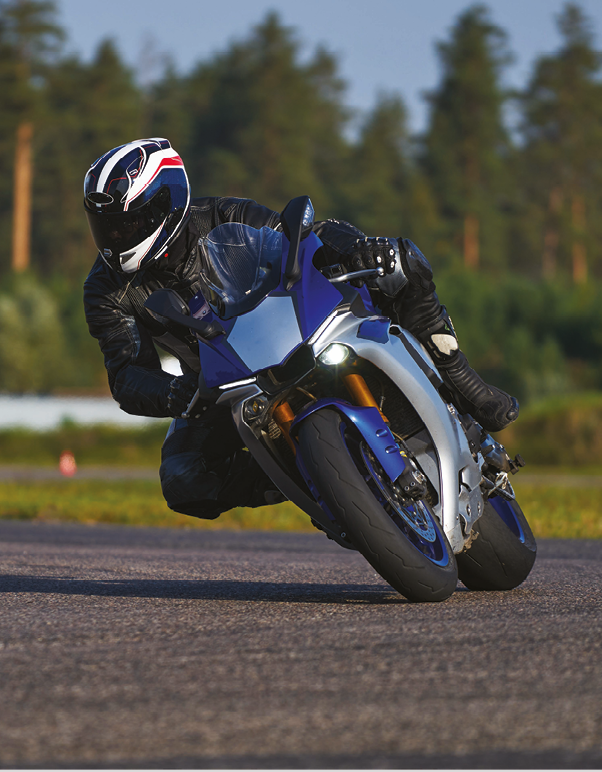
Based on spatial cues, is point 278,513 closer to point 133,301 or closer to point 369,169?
point 133,301

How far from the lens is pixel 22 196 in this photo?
2226 inches

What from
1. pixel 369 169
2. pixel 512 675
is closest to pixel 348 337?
pixel 512 675

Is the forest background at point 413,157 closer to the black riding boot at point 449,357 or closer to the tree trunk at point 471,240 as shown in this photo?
the tree trunk at point 471,240

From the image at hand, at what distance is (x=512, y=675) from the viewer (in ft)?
10.5

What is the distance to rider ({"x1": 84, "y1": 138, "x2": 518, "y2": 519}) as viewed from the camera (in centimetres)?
490

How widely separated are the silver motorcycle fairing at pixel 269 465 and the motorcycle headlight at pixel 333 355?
258 mm

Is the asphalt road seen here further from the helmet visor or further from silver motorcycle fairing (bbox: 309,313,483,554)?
the helmet visor

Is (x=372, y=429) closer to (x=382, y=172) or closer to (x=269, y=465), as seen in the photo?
(x=269, y=465)

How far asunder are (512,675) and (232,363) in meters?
1.65

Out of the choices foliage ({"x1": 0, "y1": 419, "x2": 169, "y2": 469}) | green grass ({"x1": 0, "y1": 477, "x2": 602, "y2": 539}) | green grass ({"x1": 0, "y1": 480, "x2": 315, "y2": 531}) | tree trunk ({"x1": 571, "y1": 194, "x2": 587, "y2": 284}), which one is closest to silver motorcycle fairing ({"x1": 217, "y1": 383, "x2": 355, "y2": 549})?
green grass ({"x1": 0, "y1": 477, "x2": 602, "y2": 539})

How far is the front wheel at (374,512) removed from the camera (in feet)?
13.6

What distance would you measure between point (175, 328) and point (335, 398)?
791 millimetres

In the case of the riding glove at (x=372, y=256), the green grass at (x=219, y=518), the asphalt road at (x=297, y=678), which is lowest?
the green grass at (x=219, y=518)

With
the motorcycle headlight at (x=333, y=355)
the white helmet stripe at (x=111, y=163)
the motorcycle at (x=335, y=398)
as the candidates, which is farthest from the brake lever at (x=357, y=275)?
the white helmet stripe at (x=111, y=163)
